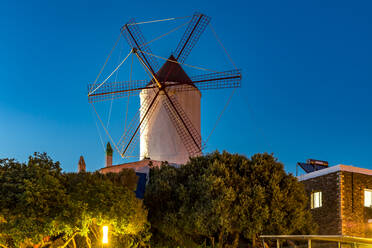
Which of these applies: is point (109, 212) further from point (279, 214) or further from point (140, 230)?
point (279, 214)

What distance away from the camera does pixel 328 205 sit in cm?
2214

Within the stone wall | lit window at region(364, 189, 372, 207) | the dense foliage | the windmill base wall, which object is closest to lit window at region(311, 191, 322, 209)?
the stone wall

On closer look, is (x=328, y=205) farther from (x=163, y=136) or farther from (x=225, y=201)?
(x=163, y=136)

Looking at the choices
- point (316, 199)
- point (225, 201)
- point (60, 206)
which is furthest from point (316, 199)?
point (60, 206)

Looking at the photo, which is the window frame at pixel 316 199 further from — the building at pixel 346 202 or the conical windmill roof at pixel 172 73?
the conical windmill roof at pixel 172 73

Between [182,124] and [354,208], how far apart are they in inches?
462

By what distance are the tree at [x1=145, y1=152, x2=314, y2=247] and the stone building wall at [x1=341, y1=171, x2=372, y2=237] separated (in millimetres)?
2061

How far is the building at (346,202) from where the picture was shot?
21.4 m

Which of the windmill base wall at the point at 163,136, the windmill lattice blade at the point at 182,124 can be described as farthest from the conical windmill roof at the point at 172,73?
the windmill lattice blade at the point at 182,124

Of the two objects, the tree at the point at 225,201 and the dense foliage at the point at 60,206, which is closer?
the dense foliage at the point at 60,206

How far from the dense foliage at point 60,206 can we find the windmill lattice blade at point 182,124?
1090 centimetres

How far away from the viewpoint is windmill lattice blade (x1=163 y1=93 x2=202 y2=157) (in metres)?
29.7

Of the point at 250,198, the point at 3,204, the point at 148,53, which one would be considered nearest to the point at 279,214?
the point at 250,198

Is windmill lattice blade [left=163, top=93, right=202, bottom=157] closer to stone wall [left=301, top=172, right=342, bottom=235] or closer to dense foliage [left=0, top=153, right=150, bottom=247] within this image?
stone wall [left=301, top=172, right=342, bottom=235]
